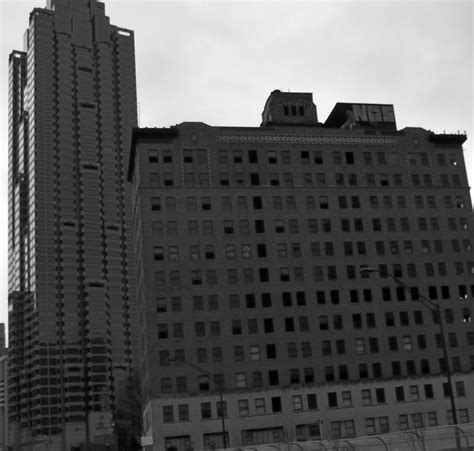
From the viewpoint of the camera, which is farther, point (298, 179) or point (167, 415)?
point (298, 179)

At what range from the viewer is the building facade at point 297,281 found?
9794 centimetres

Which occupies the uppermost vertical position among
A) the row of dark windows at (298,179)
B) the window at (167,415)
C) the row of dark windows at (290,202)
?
the row of dark windows at (298,179)

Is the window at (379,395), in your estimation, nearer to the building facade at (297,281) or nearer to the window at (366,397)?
the building facade at (297,281)

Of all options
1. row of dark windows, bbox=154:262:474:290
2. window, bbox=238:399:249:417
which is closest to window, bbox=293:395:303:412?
window, bbox=238:399:249:417

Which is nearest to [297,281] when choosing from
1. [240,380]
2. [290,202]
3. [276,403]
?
[290,202]

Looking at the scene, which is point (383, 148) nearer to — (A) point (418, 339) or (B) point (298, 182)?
(B) point (298, 182)

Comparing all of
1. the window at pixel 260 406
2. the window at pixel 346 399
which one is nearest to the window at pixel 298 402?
the window at pixel 260 406

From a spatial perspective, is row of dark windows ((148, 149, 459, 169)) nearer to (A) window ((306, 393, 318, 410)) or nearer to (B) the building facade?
(B) the building facade

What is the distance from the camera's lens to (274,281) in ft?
339

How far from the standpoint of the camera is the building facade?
3856 inches

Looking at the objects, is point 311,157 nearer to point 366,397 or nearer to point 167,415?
point 366,397

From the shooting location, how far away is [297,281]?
103938 mm

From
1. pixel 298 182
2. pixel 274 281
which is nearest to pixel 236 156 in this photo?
pixel 298 182

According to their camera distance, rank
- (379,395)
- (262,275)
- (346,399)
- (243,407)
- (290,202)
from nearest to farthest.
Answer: (243,407) < (346,399) < (379,395) < (262,275) < (290,202)
